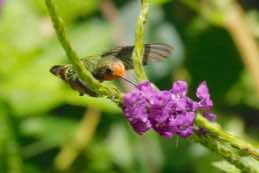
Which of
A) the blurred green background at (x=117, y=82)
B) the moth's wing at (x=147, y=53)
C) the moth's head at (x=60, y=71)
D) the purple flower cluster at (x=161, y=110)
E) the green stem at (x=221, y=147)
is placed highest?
the blurred green background at (x=117, y=82)

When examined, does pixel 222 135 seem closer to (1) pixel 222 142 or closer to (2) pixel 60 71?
(1) pixel 222 142

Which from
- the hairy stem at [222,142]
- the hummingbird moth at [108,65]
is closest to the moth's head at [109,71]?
the hummingbird moth at [108,65]

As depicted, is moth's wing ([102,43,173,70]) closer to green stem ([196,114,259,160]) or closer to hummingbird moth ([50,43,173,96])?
hummingbird moth ([50,43,173,96])

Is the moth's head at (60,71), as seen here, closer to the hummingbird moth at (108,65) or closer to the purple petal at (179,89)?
the hummingbird moth at (108,65)

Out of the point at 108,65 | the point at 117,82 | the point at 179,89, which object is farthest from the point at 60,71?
the point at 117,82

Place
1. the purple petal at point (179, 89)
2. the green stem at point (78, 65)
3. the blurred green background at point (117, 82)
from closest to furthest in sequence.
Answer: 1. the green stem at point (78, 65)
2. the purple petal at point (179, 89)
3. the blurred green background at point (117, 82)

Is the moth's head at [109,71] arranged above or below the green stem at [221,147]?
above

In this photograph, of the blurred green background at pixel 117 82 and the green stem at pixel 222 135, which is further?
the blurred green background at pixel 117 82
